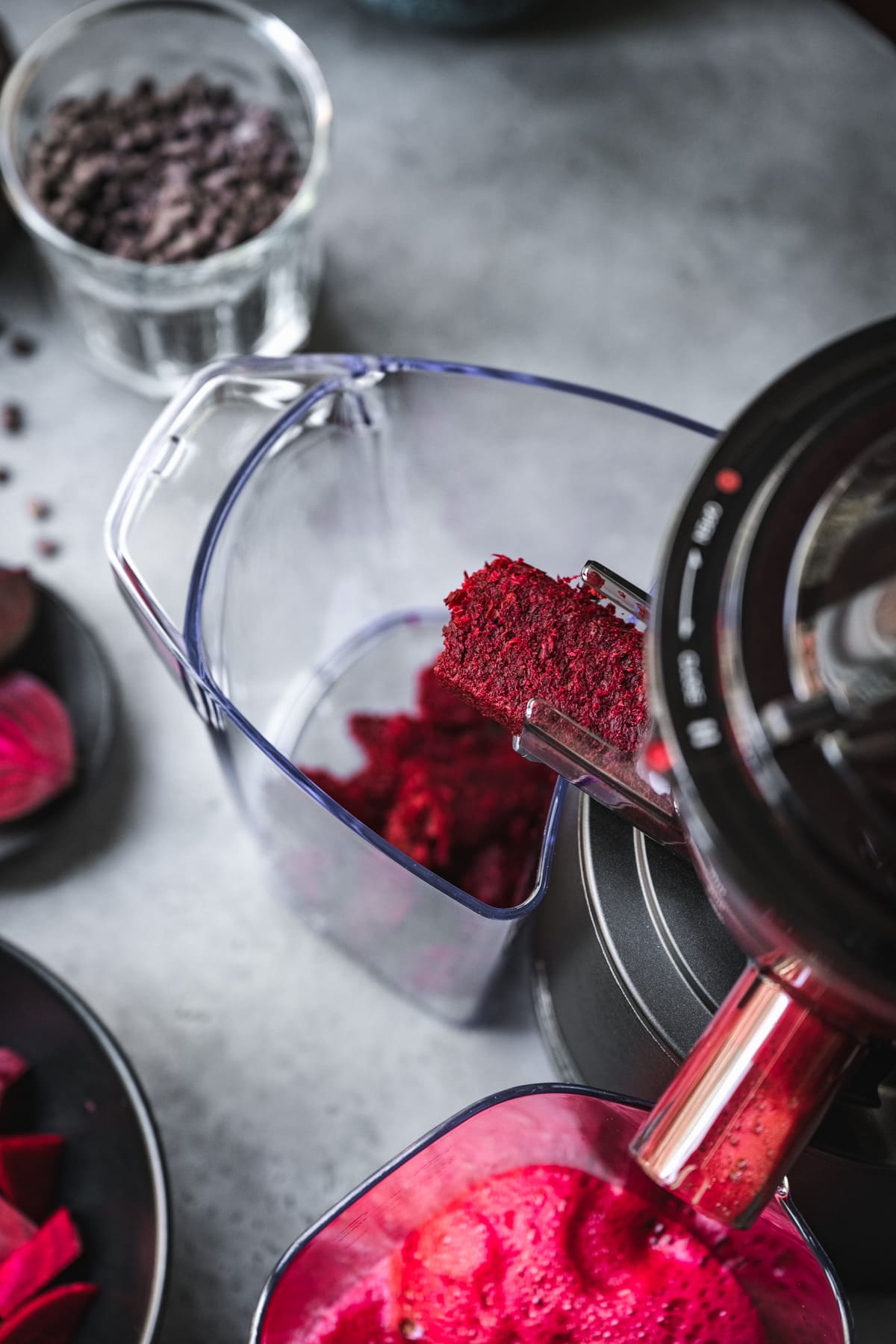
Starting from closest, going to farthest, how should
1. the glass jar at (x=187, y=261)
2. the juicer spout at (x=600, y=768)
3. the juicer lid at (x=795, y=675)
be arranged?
the juicer lid at (x=795, y=675) < the juicer spout at (x=600, y=768) < the glass jar at (x=187, y=261)

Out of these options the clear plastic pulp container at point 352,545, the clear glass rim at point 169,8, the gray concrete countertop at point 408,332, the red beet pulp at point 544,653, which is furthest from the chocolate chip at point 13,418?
the red beet pulp at point 544,653

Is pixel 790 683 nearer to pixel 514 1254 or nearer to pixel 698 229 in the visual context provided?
pixel 514 1254

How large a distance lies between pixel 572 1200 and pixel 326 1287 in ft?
0.44

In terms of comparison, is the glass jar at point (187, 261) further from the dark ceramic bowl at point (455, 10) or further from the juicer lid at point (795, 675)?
the juicer lid at point (795, 675)

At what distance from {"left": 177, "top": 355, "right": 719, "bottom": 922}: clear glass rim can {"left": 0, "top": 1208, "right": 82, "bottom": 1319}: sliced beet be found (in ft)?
0.95

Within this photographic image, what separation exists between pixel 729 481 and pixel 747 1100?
22cm

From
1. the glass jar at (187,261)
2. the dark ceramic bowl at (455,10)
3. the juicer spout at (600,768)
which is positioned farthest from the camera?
the dark ceramic bowl at (455,10)

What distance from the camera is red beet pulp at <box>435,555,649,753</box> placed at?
0.52 m

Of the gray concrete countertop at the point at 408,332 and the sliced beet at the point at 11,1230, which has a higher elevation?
the gray concrete countertop at the point at 408,332

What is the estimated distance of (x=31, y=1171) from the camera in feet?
2.28

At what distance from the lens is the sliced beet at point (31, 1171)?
0.69 metres

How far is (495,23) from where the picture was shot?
1.05 metres

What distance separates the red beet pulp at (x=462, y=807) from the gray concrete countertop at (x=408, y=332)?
10 centimetres

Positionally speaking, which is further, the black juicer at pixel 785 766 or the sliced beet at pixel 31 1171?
the sliced beet at pixel 31 1171
